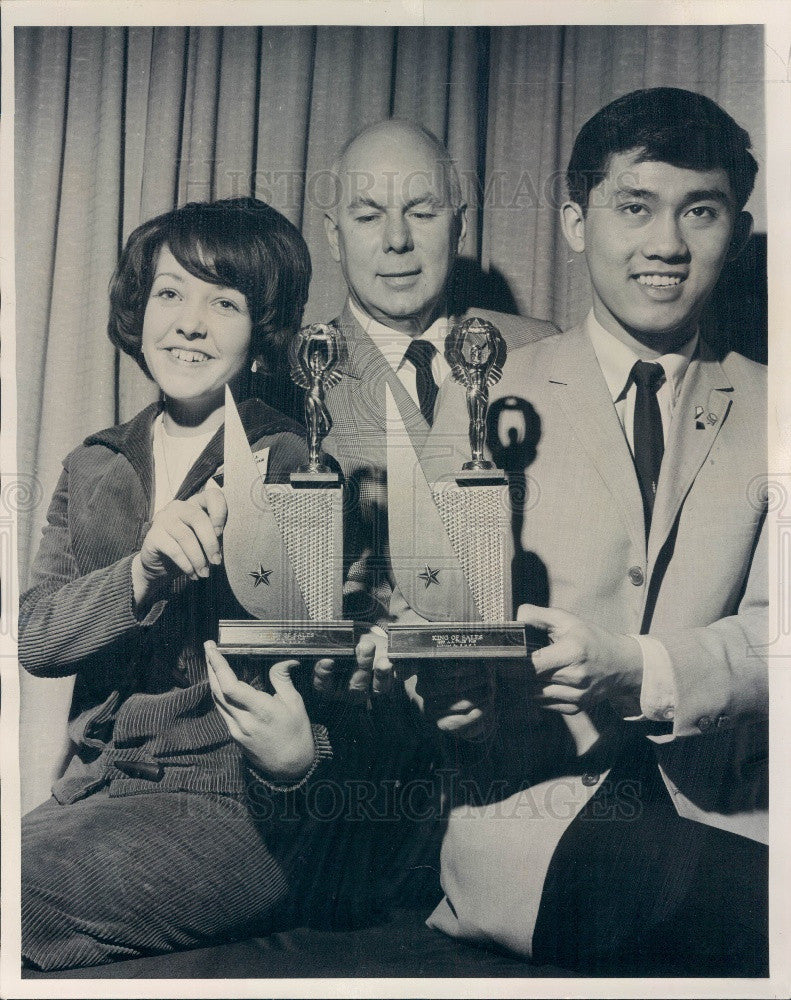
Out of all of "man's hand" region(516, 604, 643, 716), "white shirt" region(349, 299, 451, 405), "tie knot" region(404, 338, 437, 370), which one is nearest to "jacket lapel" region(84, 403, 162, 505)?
"white shirt" region(349, 299, 451, 405)

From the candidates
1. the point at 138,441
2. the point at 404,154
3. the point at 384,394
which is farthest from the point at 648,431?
the point at 138,441

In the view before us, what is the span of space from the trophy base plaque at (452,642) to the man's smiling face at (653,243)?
0.99 meters

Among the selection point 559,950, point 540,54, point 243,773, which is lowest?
point 559,950

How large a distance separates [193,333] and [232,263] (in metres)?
0.24

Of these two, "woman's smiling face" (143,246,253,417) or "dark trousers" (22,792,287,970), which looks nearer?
"dark trousers" (22,792,287,970)

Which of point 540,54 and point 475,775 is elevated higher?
point 540,54

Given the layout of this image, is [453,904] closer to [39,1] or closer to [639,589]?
[639,589]

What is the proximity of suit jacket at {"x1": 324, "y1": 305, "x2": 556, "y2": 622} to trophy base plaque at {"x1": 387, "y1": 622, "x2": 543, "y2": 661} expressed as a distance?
15cm

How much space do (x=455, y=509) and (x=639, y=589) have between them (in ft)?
1.95

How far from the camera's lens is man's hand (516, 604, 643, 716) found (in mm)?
2945

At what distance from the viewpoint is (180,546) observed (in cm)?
298

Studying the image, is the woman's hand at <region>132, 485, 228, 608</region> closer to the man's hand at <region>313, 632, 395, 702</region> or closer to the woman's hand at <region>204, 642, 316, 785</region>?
the woman's hand at <region>204, 642, 316, 785</region>

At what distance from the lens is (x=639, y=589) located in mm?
2998

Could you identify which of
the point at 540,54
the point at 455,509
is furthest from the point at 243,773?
the point at 540,54
